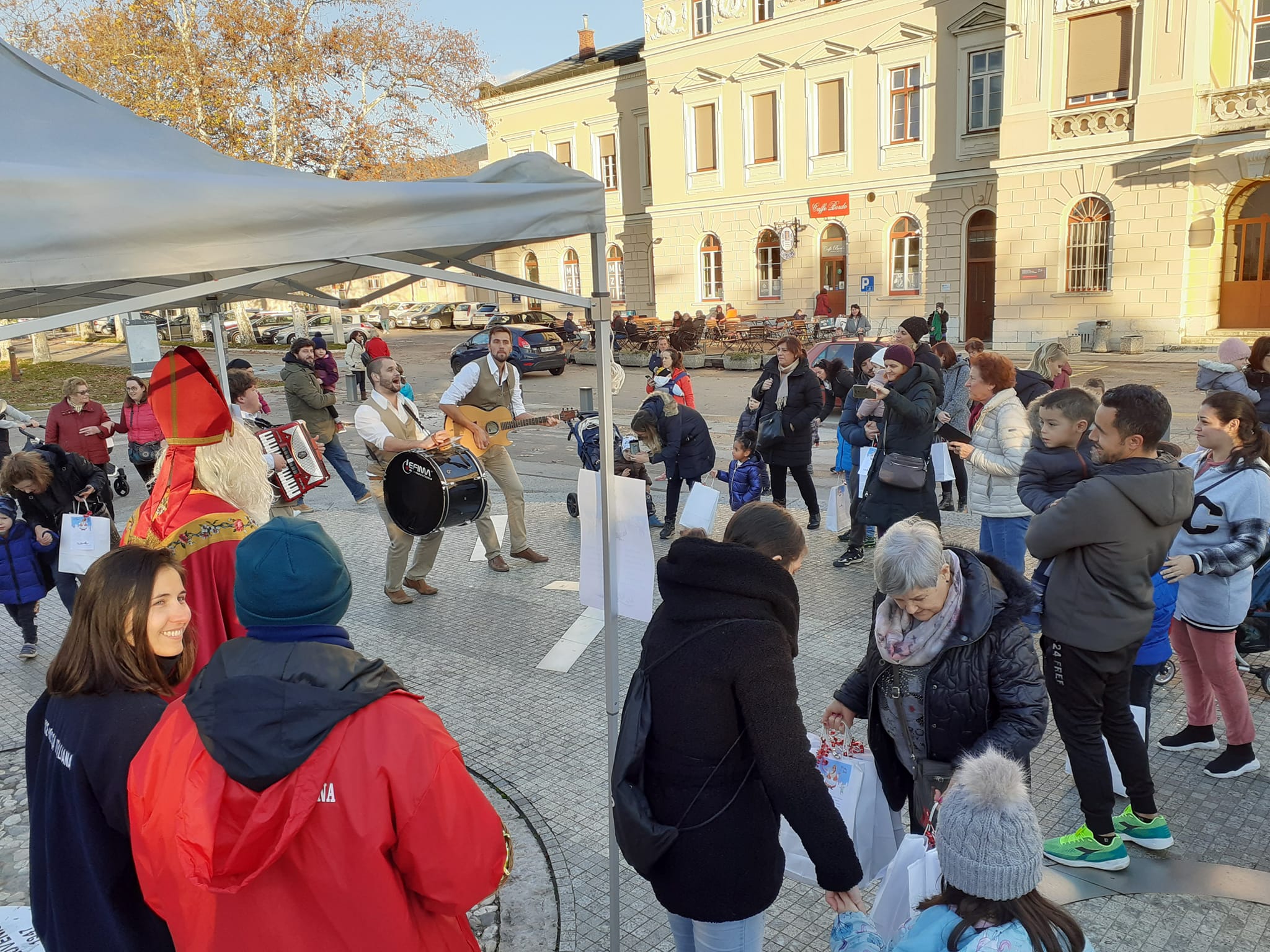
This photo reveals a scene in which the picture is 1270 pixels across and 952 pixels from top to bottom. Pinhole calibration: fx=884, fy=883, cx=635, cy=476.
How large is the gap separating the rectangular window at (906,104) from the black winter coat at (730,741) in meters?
27.8

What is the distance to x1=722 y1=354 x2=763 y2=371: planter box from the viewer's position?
76.0 ft

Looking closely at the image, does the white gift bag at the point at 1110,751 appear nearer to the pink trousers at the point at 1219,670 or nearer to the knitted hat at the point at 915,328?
the pink trousers at the point at 1219,670

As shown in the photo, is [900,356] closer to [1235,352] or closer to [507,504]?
[1235,352]

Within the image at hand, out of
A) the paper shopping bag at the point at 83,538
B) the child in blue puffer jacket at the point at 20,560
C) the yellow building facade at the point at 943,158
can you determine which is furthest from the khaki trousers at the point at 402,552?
the yellow building facade at the point at 943,158

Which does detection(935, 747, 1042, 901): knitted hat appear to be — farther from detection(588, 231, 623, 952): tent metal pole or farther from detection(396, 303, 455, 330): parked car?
detection(396, 303, 455, 330): parked car

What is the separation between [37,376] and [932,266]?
26.0 meters

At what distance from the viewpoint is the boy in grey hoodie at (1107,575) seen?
9.93ft

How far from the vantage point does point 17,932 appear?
3059 millimetres

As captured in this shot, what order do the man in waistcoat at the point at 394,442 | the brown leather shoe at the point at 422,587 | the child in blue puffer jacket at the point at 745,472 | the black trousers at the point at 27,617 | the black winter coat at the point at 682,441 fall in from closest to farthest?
the black trousers at the point at 27,617, the man in waistcoat at the point at 394,442, the brown leather shoe at the point at 422,587, the child in blue puffer jacket at the point at 745,472, the black winter coat at the point at 682,441

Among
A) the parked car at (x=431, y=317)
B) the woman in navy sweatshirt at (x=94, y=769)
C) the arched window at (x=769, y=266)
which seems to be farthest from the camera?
the parked car at (x=431, y=317)

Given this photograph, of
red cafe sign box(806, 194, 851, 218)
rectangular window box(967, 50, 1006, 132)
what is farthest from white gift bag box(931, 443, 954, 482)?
red cafe sign box(806, 194, 851, 218)

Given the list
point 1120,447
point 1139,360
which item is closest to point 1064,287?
point 1139,360

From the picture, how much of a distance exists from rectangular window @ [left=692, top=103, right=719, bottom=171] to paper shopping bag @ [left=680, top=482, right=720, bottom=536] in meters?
29.3

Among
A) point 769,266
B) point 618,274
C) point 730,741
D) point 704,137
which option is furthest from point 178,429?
point 618,274
